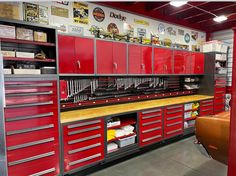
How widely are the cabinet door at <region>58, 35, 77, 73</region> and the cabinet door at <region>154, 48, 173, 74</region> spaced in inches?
70.1

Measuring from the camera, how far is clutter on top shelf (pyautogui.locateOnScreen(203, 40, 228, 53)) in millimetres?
4551

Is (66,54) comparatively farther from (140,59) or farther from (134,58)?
(140,59)

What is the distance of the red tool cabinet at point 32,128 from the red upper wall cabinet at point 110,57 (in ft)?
3.13

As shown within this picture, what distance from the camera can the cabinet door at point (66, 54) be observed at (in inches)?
95.3

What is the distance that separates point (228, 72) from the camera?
5.15 metres

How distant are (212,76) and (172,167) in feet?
9.94

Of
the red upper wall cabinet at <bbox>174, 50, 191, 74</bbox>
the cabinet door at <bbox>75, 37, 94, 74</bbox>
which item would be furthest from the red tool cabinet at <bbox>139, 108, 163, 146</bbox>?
the red upper wall cabinet at <bbox>174, 50, 191, 74</bbox>

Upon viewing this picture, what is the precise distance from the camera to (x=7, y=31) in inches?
72.6

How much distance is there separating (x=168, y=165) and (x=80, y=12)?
2964 millimetres

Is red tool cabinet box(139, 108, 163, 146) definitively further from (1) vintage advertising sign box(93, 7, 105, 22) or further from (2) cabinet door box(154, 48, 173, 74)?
(1) vintage advertising sign box(93, 7, 105, 22)

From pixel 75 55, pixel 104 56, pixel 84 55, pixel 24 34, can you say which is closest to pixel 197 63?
pixel 104 56

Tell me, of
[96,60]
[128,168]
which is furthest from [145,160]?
[96,60]

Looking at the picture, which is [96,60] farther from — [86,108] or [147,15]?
[147,15]

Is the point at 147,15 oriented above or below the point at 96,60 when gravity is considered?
above
